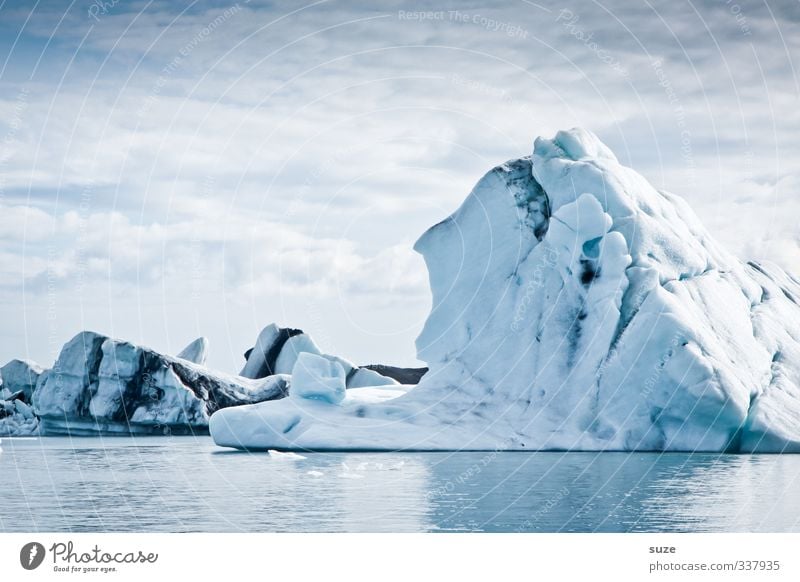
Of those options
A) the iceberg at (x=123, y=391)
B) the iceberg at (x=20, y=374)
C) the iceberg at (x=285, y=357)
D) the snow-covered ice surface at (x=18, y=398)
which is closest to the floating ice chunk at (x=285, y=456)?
the iceberg at (x=123, y=391)

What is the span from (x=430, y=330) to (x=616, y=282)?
451 centimetres

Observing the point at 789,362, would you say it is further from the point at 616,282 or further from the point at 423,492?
the point at 423,492

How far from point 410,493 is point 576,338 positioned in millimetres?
9036

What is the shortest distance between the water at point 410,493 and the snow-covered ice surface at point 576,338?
2.88 feet

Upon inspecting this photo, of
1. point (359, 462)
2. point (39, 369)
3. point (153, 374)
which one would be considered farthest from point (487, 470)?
point (39, 369)

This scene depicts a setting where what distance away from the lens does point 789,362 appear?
21.7 meters

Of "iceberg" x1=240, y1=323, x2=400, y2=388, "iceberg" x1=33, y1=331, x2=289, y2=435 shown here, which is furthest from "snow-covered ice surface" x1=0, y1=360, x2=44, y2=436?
"iceberg" x1=240, y1=323, x2=400, y2=388

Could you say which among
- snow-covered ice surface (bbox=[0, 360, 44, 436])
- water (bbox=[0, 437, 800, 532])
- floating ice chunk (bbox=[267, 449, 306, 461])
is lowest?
snow-covered ice surface (bbox=[0, 360, 44, 436])

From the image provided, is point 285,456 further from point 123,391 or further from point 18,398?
point 18,398

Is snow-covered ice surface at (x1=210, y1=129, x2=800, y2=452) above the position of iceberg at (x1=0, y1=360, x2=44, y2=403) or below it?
above

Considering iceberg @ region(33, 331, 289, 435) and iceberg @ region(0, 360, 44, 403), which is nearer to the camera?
iceberg @ region(33, 331, 289, 435)

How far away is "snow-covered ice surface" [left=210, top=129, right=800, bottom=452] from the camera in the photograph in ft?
65.0

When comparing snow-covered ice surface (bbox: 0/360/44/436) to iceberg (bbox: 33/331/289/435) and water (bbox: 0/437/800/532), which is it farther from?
water (bbox: 0/437/800/532)

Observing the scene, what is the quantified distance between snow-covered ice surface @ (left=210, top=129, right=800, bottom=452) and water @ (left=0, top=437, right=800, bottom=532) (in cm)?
88
